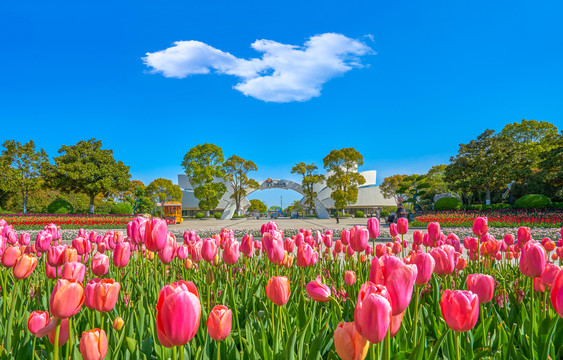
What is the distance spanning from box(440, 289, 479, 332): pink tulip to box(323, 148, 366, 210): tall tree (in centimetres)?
3677

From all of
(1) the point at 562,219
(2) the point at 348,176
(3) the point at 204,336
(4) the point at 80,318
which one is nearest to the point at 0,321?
(4) the point at 80,318

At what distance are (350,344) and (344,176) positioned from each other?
37.8 meters

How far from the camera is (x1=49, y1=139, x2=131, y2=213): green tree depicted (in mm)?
28719

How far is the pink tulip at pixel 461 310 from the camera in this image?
0.93m

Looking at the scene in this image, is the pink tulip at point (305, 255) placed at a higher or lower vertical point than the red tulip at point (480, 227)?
lower

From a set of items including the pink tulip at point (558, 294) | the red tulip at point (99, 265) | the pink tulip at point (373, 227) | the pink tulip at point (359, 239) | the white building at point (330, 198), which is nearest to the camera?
the pink tulip at point (558, 294)

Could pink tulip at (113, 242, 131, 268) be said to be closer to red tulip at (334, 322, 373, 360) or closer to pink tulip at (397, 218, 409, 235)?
red tulip at (334, 322, 373, 360)

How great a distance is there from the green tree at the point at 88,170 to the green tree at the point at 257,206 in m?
35.9

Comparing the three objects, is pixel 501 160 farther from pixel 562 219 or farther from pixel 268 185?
pixel 268 185

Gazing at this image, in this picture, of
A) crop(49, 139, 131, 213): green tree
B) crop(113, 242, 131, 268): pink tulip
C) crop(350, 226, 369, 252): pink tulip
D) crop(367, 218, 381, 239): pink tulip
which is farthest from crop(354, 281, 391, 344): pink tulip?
crop(49, 139, 131, 213): green tree

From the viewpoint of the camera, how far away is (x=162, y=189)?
190 feet

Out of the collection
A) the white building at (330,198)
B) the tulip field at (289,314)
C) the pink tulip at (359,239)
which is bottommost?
the tulip field at (289,314)

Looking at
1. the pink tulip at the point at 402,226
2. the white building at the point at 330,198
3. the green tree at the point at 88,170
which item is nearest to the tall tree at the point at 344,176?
the white building at the point at 330,198

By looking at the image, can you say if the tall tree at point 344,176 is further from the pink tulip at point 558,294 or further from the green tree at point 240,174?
the pink tulip at point 558,294
